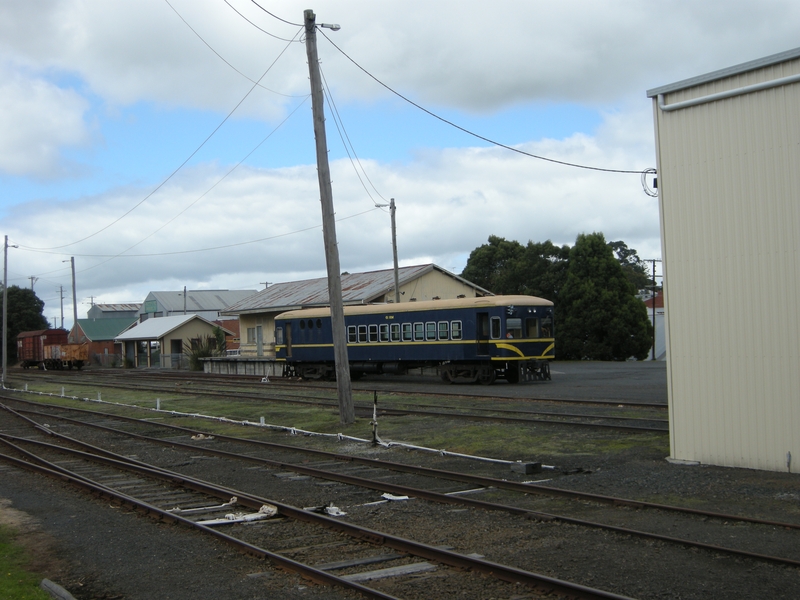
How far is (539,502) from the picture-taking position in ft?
30.1

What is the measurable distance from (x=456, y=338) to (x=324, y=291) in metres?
21.8

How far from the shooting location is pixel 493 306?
27.9m

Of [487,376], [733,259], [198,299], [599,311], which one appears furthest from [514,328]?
[198,299]

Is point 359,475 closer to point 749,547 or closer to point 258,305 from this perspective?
point 749,547

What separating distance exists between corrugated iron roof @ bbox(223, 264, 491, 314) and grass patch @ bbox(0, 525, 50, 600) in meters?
34.7

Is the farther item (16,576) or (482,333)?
(482,333)

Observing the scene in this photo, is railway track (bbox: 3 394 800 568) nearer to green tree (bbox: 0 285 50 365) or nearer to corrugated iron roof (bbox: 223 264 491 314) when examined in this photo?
corrugated iron roof (bbox: 223 264 491 314)

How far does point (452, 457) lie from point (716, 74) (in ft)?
23.0

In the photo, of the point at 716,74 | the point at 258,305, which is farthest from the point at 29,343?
the point at 716,74

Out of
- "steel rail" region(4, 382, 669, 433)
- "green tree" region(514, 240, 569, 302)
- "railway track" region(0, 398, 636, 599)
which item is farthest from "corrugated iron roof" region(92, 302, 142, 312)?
"railway track" region(0, 398, 636, 599)

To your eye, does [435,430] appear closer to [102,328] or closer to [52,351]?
[52,351]

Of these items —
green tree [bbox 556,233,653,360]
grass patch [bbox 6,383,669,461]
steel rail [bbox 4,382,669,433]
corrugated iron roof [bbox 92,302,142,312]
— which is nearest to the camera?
grass patch [bbox 6,383,669,461]

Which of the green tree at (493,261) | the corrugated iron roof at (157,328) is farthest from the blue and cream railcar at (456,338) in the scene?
the corrugated iron roof at (157,328)

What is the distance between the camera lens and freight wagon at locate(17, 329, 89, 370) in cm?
5956
